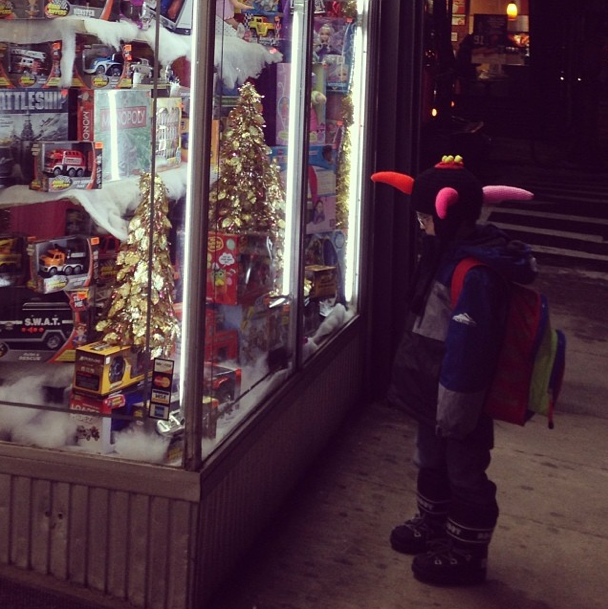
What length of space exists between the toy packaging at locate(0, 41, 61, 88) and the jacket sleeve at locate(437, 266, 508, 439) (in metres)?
1.75

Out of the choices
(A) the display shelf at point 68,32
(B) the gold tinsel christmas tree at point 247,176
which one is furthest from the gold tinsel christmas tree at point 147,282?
(A) the display shelf at point 68,32

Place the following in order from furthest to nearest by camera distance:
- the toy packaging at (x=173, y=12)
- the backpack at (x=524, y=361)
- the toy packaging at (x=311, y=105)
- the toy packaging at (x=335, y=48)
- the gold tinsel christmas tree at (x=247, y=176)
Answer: the toy packaging at (x=335, y=48), the toy packaging at (x=311, y=105), the gold tinsel christmas tree at (x=247, y=176), the backpack at (x=524, y=361), the toy packaging at (x=173, y=12)

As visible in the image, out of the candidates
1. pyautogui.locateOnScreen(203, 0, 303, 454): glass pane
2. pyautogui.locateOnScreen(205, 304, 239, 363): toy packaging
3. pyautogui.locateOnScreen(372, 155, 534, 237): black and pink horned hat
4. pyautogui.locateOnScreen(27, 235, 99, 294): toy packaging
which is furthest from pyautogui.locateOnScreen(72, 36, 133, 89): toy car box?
pyautogui.locateOnScreen(372, 155, 534, 237): black and pink horned hat

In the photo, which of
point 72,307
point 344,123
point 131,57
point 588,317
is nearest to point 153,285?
point 72,307

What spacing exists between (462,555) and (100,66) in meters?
2.37

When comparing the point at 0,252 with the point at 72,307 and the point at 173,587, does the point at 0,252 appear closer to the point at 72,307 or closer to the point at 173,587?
the point at 72,307

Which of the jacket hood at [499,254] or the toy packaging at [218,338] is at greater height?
the jacket hood at [499,254]

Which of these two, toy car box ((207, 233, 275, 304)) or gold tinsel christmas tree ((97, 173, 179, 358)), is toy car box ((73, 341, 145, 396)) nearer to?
gold tinsel christmas tree ((97, 173, 179, 358))

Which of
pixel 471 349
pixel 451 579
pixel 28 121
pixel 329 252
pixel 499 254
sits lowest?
pixel 451 579

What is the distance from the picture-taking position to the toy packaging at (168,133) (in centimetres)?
353

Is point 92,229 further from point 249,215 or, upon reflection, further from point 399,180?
point 399,180

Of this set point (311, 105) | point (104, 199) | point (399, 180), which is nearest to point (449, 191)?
point (399, 180)

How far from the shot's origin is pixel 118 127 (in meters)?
3.68

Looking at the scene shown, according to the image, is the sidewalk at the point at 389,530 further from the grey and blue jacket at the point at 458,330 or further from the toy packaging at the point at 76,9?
the toy packaging at the point at 76,9
